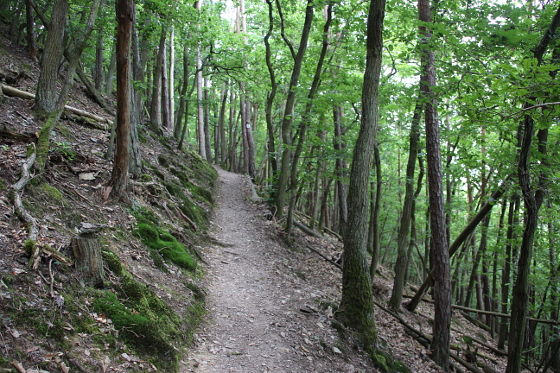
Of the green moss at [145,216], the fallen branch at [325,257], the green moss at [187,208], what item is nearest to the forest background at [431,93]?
the fallen branch at [325,257]

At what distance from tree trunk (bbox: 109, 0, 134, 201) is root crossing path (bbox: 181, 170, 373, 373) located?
2.66 m

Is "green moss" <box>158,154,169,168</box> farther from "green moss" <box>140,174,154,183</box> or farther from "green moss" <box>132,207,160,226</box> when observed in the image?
"green moss" <box>132,207,160,226</box>

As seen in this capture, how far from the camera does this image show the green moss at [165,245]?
21.5ft

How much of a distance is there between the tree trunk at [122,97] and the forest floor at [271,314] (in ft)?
8.72

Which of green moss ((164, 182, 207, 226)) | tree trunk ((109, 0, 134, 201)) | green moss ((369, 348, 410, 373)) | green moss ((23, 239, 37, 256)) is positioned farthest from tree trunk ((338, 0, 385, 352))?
green moss ((164, 182, 207, 226))

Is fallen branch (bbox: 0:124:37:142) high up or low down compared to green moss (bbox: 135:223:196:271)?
up

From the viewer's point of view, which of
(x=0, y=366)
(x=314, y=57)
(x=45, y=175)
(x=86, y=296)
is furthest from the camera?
(x=314, y=57)

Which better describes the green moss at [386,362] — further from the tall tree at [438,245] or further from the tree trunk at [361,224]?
the tall tree at [438,245]

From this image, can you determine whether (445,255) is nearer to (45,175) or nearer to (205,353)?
(205,353)

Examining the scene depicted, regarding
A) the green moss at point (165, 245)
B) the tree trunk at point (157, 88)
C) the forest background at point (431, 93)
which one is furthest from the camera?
the tree trunk at point (157, 88)

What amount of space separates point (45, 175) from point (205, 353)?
149 inches

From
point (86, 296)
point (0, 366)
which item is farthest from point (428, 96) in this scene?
point (0, 366)

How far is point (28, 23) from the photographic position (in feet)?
35.2

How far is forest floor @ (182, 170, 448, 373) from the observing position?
5133 millimetres
